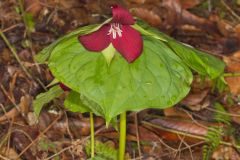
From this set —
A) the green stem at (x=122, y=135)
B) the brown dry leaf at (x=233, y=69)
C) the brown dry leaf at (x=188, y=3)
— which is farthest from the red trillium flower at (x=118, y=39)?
the brown dry leaf at (x=188, y=3)

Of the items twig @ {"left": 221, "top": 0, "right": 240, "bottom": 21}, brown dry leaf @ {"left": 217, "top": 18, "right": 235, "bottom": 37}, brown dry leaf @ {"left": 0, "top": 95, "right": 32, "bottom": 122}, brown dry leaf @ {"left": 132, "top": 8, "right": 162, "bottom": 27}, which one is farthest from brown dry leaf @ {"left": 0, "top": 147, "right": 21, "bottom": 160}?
twig @ {"left": 221, "top": 0, "right": 240, "bottom": 21}

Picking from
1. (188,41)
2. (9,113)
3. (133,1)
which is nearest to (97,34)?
(9,113)

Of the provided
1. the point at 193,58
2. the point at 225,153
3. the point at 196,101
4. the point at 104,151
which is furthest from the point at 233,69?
the point at 193,58

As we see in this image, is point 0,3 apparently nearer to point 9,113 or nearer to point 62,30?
point 62,30

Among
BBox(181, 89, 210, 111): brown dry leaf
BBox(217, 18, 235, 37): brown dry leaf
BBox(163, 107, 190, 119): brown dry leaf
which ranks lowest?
BBox(163, 107, 190, 119): brown dry leaf

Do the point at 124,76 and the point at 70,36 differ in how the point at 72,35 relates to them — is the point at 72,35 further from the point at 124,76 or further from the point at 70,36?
the point at 124,76

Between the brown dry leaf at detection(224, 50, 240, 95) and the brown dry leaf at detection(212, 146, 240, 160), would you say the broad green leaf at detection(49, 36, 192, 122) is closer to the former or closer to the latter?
the brown dry leaf at detection(212, 146, 240, 160)
